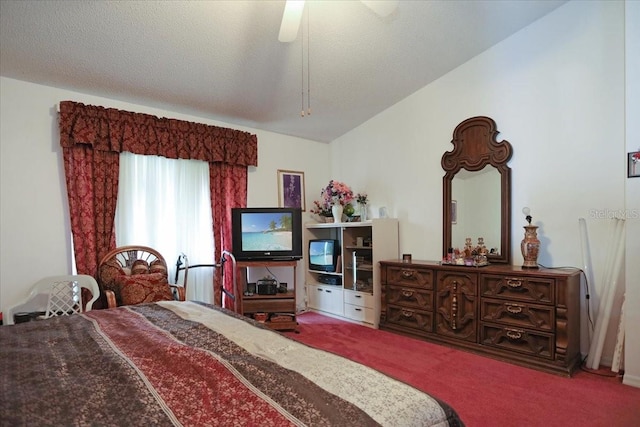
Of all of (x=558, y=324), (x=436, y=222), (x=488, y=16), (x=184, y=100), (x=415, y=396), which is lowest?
(x=558, y=324)

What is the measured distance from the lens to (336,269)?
4.51m

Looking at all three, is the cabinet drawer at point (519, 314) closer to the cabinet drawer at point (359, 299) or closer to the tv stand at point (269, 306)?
the cabinet drawer at point (359, 299)

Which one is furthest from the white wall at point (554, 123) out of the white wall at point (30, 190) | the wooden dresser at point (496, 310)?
the white wall at point (30, 190)

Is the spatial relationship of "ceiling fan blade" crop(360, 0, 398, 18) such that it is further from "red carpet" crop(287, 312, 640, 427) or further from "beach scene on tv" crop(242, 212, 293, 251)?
"beach scene on tv" crop(242, 212, 293, 251)

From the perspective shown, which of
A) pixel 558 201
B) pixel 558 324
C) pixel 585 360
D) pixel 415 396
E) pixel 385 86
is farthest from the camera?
pixel 385 86

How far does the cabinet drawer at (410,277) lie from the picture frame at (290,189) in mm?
1611

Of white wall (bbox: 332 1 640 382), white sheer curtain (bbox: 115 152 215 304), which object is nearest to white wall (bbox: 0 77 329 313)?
white sheer curtain (bbox: 115 152 215 304)

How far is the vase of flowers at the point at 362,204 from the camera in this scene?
4631 mm

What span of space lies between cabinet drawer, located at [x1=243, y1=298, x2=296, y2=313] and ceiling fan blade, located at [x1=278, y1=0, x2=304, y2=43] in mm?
2641

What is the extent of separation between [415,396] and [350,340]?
2.61 meters

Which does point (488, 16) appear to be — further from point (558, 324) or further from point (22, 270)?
point (22, 270)

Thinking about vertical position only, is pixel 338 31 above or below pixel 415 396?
above

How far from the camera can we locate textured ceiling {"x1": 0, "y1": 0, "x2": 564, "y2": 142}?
8.23 feet

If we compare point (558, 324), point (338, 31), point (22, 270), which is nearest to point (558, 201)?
point (558, 324)
